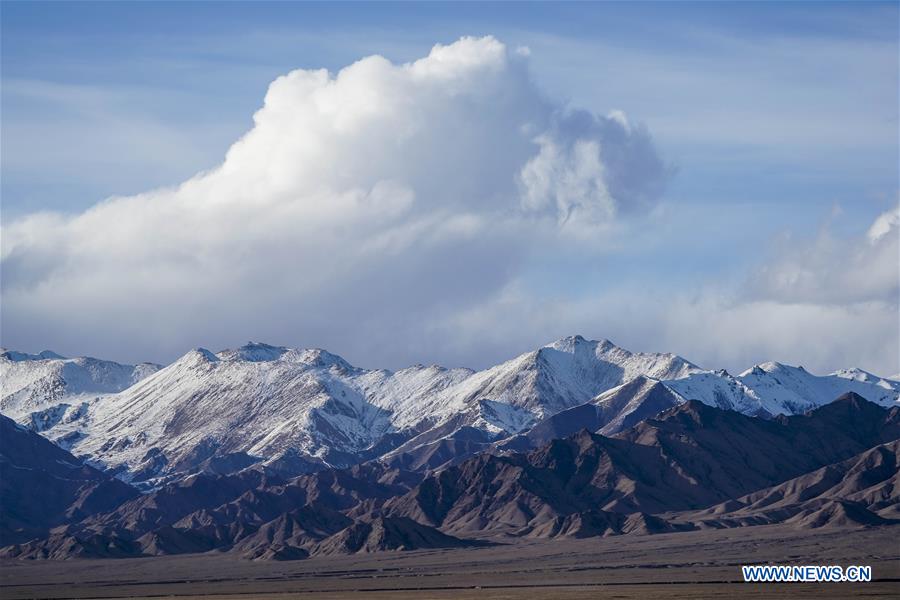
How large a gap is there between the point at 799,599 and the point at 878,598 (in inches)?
375

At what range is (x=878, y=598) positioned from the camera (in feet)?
627

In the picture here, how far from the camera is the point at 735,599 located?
7869 inches

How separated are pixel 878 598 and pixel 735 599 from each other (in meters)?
18.0

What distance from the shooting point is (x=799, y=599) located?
19488cm

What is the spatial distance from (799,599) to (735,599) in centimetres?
862
